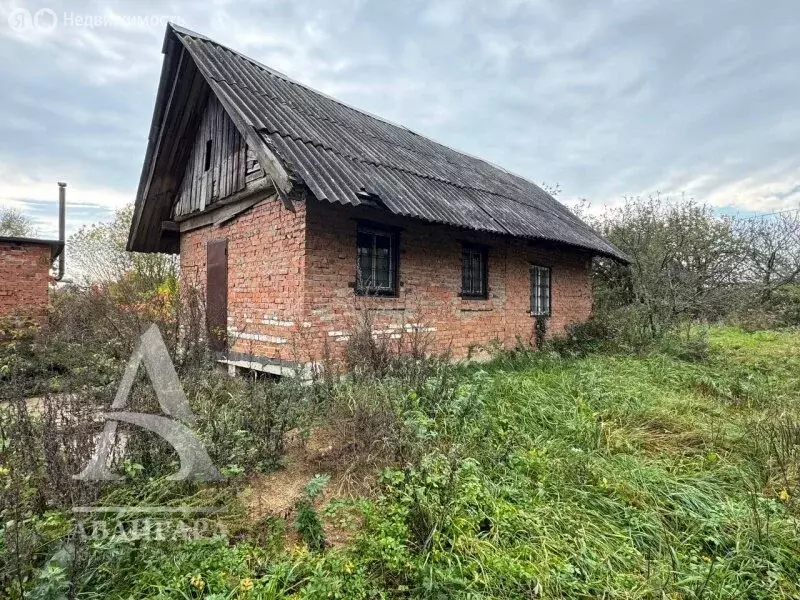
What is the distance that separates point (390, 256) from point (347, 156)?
1.80 metres

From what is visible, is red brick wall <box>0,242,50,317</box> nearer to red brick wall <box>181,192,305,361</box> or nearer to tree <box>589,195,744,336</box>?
red brick wall <box>181,192,305,361</box>

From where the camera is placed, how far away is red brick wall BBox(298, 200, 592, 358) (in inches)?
238

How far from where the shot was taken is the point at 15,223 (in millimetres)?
25688

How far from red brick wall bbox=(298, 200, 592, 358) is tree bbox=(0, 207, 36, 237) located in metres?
28.9

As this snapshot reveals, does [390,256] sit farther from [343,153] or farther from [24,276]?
[24,276]

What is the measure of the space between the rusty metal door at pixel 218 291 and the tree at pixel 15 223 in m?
25.5

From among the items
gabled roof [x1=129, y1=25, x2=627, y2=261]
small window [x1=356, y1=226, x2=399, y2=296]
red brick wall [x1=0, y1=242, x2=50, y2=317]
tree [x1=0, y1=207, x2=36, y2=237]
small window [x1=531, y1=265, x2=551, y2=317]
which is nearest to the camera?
gabled roof [x1=129, y1=25, x2=627, y2=261]

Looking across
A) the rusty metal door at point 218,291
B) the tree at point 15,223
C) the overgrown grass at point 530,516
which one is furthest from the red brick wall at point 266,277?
the tree at point 15,223

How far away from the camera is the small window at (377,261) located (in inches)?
263

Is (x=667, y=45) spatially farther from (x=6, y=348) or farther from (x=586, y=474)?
(x=6, y=348)

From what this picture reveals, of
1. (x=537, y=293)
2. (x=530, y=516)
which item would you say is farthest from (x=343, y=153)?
(x=537, y=293)

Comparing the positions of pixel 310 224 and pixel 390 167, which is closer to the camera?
pixel 310 224

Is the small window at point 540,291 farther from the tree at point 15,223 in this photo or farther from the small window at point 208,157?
the tree at point 15,223

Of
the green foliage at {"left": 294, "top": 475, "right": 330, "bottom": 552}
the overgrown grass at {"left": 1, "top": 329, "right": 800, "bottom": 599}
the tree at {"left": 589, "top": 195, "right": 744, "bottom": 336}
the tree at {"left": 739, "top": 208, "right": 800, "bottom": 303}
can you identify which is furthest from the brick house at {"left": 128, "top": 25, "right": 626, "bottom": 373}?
the tree at {"left": 739, "top": 208, "right": 800, "bottom": 303}
